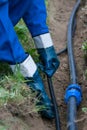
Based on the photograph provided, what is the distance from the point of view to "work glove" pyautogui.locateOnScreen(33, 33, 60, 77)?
334 cm

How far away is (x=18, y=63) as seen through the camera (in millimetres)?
2898

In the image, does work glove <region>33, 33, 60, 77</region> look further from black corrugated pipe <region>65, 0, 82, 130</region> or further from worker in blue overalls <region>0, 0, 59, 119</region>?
black corrugated pipe <region>65, 0, 82, 130</region>

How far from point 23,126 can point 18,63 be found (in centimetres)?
55

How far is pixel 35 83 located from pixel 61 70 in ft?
2.42

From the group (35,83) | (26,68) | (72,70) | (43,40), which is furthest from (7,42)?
(72,70)

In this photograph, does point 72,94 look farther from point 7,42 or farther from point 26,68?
point 7,42

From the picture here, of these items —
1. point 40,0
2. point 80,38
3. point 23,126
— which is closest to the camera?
point 23,126

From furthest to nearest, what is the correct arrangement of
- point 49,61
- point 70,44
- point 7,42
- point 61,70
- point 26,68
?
point 70,44
point 61,70
point 49,61
point 26,68
point 7,42

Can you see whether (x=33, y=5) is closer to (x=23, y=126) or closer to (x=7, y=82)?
(x=7, y=82)

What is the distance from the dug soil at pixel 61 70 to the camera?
2611mm

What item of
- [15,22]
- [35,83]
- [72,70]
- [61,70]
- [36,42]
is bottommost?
[61,70]

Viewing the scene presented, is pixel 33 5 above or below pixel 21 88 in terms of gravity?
above

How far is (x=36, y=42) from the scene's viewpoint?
3.41 meters

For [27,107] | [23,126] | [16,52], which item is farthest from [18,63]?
[23,126]
